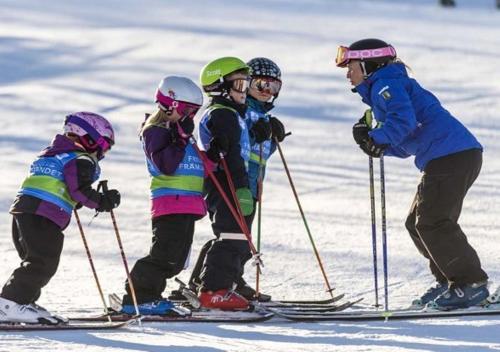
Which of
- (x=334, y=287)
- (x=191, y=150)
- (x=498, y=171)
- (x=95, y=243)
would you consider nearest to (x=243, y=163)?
(x=191, y=150)

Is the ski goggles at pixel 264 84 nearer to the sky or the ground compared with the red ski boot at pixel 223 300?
nearer to the sky

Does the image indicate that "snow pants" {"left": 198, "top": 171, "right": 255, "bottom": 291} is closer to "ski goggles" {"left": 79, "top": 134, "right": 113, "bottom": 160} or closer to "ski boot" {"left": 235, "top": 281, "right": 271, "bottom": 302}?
"ski boot" {"left": 235, "top": 281, "right": 271, "bottom": 302}

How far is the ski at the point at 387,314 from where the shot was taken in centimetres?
593

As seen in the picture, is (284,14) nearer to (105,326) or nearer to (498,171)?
(498,171)

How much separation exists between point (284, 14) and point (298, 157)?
1650 cm

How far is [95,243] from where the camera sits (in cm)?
844

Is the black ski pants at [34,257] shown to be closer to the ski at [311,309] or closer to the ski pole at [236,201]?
the ski pole at [236,201]

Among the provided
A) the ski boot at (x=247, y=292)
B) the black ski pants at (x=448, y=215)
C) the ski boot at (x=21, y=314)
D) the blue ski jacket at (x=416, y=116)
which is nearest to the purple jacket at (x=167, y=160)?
the ski boot at (x=247, y=292)

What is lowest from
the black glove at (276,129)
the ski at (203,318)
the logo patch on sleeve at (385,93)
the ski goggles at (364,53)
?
the ski at (203,318)

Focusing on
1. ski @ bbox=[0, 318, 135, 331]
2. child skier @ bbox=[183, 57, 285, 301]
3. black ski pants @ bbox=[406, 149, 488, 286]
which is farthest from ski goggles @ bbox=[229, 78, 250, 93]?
ski @ bbox=[0, 318, 135, 331]

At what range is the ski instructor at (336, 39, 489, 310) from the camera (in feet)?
20.2

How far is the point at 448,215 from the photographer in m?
6.15

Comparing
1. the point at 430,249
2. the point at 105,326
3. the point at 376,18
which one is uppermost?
the point at 376,18

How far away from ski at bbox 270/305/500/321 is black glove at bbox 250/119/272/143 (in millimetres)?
1027
